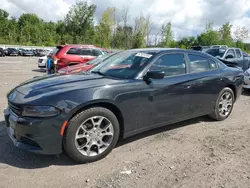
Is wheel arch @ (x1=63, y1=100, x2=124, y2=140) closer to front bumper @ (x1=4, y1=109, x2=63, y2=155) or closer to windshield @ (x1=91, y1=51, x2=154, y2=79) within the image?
front bumper @ (x1=4, y1=109, x2=63, y2=155)

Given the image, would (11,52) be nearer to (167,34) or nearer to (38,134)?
(167,34)

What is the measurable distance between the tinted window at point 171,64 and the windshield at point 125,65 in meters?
0.18

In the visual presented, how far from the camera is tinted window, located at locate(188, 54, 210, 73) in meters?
4.18

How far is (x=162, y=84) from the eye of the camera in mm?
3568

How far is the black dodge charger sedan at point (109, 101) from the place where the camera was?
8.96ft

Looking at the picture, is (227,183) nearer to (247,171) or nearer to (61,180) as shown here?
(247,171)

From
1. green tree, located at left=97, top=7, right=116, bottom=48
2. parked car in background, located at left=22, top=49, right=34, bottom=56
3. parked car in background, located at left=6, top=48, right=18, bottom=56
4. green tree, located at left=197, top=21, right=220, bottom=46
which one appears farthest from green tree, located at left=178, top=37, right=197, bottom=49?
parked car in background, located at left=6, top=48, right=18, bottom=56

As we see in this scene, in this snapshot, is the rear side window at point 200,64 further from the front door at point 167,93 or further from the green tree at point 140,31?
the green tree at point 140,31

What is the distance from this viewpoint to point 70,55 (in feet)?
32.3

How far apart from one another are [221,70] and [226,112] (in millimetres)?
970

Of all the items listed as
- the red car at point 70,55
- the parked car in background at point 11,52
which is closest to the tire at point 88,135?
the red car at point 70,55

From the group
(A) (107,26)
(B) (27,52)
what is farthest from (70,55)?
(A) (107,26)

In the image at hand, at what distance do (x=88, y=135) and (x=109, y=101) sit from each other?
540 millimetres

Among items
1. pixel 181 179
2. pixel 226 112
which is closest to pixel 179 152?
pixel 181 179
